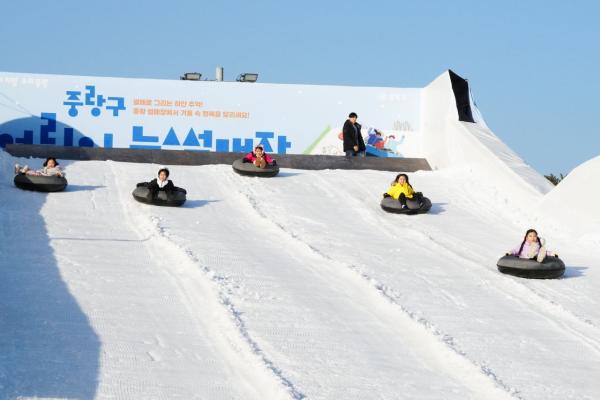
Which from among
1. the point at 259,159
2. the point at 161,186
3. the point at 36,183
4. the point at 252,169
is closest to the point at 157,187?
the point at 161,186

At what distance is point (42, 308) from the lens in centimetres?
874

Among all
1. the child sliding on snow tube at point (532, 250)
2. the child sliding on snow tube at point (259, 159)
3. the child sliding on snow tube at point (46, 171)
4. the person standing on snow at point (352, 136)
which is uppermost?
the person standing on snow at point (352, 136)

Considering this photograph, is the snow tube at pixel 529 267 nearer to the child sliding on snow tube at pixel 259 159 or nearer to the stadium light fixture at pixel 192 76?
the child sliding on snow tube at pixel 259 159

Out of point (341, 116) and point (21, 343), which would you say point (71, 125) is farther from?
point (21, 343)

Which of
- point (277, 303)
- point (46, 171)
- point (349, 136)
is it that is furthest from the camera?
point (349, 136)

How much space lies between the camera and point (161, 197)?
1443 centimetres

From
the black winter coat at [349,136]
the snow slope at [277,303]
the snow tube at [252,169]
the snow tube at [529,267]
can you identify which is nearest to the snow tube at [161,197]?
the snow slope at [277,303]

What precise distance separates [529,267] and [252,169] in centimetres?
631

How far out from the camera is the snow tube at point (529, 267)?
→ 39.4 ft

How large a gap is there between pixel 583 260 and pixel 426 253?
219 cm

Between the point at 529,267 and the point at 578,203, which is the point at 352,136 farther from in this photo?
the point at 529,267

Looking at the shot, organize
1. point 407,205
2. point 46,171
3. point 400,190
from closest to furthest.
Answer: point 46,171 < point 407,205 < point 400,190

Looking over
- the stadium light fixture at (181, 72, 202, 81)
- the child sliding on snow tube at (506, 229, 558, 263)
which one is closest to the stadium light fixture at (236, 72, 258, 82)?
the stadium light fixture at (181, 72, 202, 81)

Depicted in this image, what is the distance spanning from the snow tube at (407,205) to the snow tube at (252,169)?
2483mm
